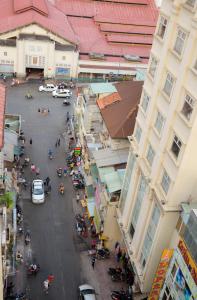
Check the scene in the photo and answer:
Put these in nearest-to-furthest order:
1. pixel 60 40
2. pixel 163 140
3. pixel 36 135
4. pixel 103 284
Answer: pixel 163 140
pixel 103 284
pixel 36 135
pixel 60 40

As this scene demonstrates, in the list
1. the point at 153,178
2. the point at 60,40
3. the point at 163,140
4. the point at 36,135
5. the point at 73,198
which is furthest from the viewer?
the point at 60,40

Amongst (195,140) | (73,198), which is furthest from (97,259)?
(195,140)

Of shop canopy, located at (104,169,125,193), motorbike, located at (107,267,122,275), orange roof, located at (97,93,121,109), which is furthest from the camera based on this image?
orange roof, located at (97,93,121,109)

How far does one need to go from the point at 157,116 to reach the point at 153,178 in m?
5.52

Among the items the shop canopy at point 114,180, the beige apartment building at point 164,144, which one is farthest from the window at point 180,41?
the shop canopy at point 114,180

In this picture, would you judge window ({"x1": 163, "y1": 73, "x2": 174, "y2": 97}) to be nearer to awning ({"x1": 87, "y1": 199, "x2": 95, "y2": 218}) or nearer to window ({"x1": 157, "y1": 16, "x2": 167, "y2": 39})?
window ({"x1": 157, "y1": 16, "x2": 167, "y2": 39})

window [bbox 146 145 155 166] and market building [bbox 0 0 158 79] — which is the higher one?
window [bbox 146 145 155 166]

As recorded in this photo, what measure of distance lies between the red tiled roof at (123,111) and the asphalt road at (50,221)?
12.6 meters

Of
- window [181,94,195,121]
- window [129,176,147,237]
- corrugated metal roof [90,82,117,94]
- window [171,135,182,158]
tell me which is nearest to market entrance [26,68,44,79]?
corrugated metal roof [90,82,117,94]

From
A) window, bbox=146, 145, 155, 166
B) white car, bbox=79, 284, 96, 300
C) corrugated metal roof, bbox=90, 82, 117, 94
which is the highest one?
window, bbox=146, 145, 155, 166

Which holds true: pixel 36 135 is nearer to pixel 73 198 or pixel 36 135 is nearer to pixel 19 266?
pixel 73 198

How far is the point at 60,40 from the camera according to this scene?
80000 mm

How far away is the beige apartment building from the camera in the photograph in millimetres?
28109

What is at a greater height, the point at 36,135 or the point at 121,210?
the point at 121,210
